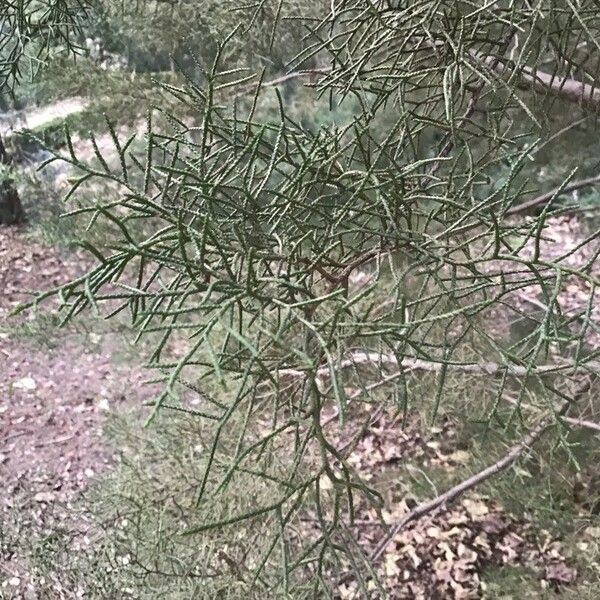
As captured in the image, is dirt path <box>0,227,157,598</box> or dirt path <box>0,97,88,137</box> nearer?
dirt path <box>0,227,157,598</box>

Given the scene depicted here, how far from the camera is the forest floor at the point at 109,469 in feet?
10.9

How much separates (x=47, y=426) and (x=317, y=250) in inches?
200

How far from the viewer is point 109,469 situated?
4957 mm

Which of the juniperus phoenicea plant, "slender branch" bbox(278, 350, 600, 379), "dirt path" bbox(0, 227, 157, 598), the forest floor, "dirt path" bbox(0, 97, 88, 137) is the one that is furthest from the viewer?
"dirt path" bbox(0, 97, 88, 137)

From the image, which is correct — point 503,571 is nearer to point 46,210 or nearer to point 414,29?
point 414,29

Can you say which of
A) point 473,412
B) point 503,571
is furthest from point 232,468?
point 503,571

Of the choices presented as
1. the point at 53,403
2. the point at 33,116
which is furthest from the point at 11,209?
the point at 53,403

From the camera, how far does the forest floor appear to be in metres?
3.31

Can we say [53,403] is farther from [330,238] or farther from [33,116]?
[330,238]

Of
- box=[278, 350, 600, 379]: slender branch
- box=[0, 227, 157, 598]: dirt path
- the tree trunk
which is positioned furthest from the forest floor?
the tree trunk

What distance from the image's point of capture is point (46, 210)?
8008 mm

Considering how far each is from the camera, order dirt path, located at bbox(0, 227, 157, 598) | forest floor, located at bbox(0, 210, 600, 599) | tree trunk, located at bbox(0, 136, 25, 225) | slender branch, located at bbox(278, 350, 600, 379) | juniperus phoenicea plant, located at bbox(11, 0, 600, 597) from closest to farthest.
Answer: juniperus phoenicea plant, located at bbox(11, 0, 600, 597) < slender branch, located at bbox(278, 350, 600, 379) < forest floor, located at bbox(0, 210, 600, 599) < dirt path, located at bbox(0, 227, 157, 598) < tree trunk, located at bbox(0, 136, 25, 225)

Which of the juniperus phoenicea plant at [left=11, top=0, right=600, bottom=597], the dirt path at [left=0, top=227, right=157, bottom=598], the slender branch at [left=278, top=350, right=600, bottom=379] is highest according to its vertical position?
the juniperus phoenicea plant at [left=11, top=0, right=600, bottom=597]

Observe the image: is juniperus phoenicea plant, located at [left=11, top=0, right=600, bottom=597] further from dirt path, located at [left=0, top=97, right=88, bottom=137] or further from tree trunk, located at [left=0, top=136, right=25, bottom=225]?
tree trunk, located at [left=0, top=136, right=25, bottom=225]
